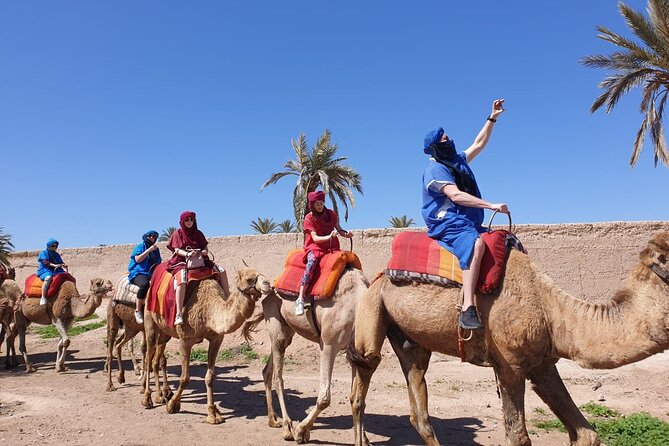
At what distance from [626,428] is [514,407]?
122 inches

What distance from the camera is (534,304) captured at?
11.5 feet

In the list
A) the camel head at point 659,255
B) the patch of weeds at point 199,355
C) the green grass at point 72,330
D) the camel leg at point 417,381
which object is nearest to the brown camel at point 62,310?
the patch of weeds at point 199,355

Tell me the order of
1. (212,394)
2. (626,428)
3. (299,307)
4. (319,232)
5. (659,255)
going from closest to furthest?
1. (659,255)
2. (626,428)
3. (299,307)
4. (319,232)
5. (212,394)

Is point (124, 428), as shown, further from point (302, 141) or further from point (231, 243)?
point (302, 141)

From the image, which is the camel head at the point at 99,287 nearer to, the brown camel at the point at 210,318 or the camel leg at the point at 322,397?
the brown camel at the point at 210,318

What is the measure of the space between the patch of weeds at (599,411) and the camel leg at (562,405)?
356 cm

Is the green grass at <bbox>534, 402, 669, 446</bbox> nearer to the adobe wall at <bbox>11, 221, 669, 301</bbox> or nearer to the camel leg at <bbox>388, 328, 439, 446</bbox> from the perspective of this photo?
the camel leg at <bbox>388, 328, 439, 446</bbox>

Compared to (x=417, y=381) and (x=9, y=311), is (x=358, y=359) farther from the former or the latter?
(x=9, y=311)

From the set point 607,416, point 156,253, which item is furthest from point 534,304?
point 156,253

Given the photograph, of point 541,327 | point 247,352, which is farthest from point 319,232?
point 247,352

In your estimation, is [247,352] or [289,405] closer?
[289,405]

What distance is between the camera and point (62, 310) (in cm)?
1123

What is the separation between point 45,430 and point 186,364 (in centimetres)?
196

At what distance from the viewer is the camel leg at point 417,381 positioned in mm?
4488
